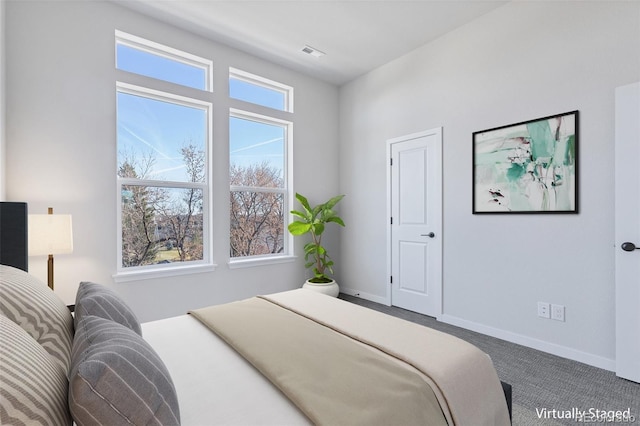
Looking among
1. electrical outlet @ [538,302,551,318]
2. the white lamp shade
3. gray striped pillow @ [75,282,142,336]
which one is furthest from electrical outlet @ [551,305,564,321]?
the white lamp shade

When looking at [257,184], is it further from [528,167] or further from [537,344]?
[537,344]

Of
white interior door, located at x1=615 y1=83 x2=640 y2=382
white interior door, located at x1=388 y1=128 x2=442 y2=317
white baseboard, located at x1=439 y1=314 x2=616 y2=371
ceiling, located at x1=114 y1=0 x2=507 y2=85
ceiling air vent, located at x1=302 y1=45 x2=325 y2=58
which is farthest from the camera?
ceiling air vent, located at x1=302 y1=45 x2=325 y2=58

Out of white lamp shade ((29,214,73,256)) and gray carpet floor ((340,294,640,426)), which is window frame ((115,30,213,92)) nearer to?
white lamp shade ((29,214,73,256))

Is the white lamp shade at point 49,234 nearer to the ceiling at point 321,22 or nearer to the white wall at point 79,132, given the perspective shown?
the white wall at point 79,132

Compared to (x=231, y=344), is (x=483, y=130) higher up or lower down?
higher up

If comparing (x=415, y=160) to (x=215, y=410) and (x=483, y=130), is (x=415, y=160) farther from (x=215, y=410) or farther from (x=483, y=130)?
(x=215, y=410)

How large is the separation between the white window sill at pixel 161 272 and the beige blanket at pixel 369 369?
1733 millimetres

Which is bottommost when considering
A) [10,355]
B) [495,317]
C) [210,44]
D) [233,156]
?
[495,317]

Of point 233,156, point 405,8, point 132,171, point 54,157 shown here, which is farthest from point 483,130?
point 54,157

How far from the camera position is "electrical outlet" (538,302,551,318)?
8.77ft

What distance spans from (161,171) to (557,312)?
12.7 feet

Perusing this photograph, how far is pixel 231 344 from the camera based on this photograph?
1.42 meters

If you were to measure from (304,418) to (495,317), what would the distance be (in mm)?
2712

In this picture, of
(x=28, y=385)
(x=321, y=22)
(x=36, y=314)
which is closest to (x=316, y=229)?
(x=321, y=22)
